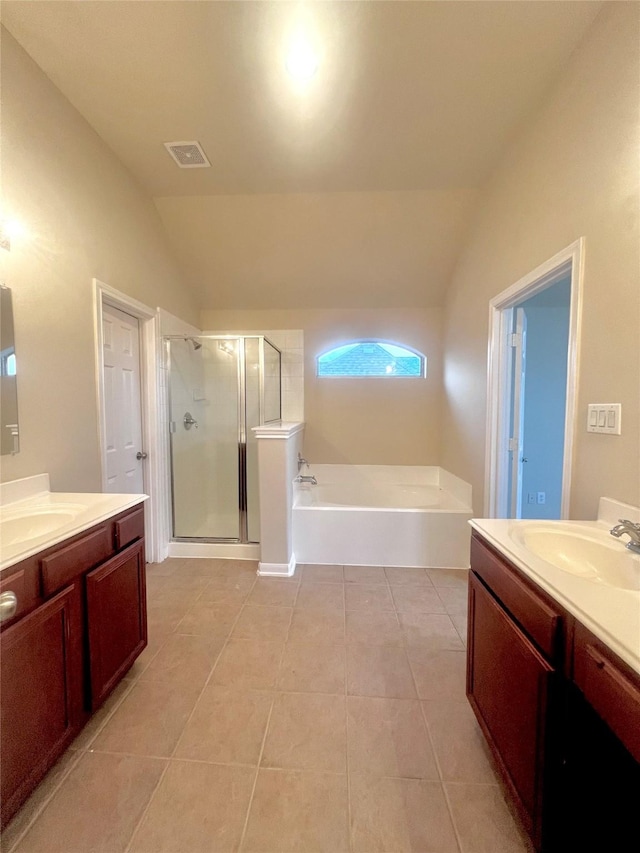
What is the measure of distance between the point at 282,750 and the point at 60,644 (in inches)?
34.2

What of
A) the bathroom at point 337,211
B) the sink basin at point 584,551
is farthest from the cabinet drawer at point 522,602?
the bathroom at point 337,211

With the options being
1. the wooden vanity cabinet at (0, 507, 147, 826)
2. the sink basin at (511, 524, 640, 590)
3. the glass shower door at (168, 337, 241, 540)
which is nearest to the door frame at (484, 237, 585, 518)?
the sink basin at (511, 524, 640, 590)

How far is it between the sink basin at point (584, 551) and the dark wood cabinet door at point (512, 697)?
249 millimetres

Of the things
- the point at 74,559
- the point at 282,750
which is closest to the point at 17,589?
the point at 74,559

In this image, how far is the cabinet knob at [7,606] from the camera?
2.77 feet

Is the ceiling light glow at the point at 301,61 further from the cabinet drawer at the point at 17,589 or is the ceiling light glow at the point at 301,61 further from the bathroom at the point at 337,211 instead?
the cabinet drawer at the point at 17,589

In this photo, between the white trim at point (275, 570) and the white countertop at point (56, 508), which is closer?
the white countertop at point (56, 508)

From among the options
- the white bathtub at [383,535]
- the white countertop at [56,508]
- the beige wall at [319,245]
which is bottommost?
the white bathtub at [383,535]

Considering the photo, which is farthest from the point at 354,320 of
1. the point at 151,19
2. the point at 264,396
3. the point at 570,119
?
the point at 151,19

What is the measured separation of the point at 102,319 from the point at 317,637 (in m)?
2.29

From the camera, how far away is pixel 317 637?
175cm

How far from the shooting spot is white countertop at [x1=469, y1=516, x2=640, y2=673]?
611 mm

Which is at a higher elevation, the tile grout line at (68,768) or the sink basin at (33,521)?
the sink basin at (33,521)

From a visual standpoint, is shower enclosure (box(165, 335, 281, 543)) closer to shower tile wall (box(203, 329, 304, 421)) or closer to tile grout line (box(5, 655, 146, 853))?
shower tile wall (box(203, 329, 304, 421))
